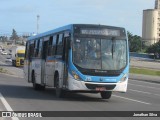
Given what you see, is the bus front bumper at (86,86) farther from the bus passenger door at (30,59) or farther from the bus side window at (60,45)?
the bus passenger door at (30,59)

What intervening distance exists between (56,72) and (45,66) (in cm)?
215

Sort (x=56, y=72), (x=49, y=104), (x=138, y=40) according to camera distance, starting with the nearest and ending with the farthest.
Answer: (x=49, y=104) → (x=56, y=72) → (x=138, y=40)

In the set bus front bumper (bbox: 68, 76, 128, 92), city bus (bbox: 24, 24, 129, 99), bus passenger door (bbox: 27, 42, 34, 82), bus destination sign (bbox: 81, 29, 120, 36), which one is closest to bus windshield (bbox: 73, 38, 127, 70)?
city bus (bbox: 24, 24, 129, 99)

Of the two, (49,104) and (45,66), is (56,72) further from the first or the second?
(49,104)

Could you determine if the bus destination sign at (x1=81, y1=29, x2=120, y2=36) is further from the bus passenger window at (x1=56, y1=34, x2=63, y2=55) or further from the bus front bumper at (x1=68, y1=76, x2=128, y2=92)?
the bus front bumper at (x1=68, y1=76, x2=128, y2=92)

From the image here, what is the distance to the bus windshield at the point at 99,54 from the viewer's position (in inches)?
733

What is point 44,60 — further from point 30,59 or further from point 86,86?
point 86,86

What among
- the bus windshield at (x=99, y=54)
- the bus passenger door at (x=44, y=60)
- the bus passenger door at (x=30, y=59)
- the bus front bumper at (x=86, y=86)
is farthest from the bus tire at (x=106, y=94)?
the bus passenger door at (x=30, y=59)

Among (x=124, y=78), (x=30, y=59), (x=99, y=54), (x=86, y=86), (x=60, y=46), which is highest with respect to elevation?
(x=60, y=46)

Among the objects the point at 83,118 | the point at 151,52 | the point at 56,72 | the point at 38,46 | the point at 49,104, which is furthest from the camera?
the point at 151,52

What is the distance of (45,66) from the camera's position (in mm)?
22656

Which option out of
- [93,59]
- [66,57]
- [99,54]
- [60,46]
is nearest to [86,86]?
[93,59]

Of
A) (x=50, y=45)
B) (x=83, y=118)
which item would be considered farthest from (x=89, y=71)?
(x=83, y=118)

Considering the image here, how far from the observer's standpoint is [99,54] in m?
18.7
